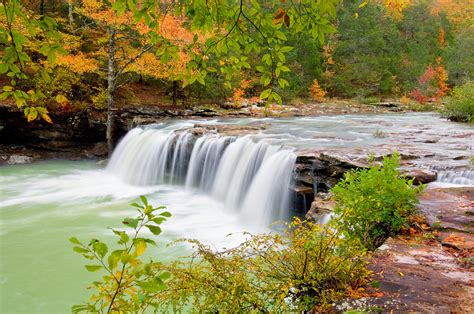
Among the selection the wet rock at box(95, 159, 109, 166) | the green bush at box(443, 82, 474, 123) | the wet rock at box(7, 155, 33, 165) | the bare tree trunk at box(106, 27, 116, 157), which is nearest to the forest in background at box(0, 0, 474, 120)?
the bare tree trunk at box(106, 27, 116, 157)

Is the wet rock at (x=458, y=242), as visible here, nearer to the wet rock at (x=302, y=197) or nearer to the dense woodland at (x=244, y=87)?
the dense woodland at (x=244, y=87)

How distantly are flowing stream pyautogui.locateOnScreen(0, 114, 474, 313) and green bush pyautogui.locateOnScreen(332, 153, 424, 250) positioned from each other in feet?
10.4

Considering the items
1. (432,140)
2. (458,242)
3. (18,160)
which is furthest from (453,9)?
(458,242)

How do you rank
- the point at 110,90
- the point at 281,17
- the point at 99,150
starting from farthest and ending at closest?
the point at 99,150 → the point at 110,90 → the point at 281,17

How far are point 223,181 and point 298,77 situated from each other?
18.6 metres

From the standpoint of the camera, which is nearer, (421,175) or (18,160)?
(421,175)

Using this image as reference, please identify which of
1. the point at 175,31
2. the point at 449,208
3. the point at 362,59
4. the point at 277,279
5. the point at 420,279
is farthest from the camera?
the point at 362,59

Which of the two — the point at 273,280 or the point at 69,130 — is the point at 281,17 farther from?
→ the point at 69,130

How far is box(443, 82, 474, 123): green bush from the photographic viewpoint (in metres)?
15.5

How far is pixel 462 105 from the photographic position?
51.9 ft

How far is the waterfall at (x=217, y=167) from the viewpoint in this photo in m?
8.46

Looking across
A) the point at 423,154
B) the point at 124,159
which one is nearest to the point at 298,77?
the point at 124,159

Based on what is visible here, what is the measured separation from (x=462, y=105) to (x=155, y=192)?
13.5 meters

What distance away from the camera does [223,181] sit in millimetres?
10289
